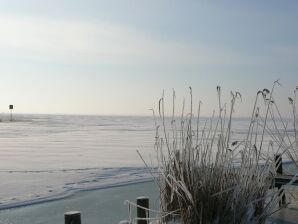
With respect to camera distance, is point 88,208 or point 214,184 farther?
point 88,208

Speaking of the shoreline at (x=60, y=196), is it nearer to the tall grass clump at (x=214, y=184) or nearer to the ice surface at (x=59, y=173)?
the ice surface at (x=59, y=173)

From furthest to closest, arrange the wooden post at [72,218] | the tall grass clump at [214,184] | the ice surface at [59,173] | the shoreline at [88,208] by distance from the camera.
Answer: the ice surface at [59,173]
the shoreline at [88,208]
the wooden post at [72,218]
the tall grass clump at [214,184]

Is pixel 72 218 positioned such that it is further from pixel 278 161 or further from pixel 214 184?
pixel 278 161

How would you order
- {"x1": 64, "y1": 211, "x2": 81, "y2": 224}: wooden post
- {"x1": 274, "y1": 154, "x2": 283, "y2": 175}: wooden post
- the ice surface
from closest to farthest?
{"x1": 64, "y1": 211, "x2": 81, "y2": 224}: wooden post
{"x1": 274, "y1": 154, "x2": 283, "y2": 175}: wooden post
the ice surface

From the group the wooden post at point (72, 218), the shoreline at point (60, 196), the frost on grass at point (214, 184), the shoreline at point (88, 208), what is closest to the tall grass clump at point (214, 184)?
the frost on grass at point (214, 184)

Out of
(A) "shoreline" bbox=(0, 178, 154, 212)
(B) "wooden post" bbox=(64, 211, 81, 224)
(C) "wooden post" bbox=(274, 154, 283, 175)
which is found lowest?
(A) "shoreline" bbox=(0, 178, 154, 212)

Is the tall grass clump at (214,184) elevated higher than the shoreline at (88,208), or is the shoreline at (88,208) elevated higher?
the tall grass clump at (214,184)

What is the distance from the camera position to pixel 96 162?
16141mm

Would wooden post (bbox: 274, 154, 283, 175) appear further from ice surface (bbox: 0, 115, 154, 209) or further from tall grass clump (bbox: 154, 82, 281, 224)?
ice surface (bbox: 0, 115, 154, 209)

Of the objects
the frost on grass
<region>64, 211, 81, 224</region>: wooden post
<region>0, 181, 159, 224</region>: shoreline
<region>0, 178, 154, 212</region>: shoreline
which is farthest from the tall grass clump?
<region>0, 178, 154, 212</region>: shoreline

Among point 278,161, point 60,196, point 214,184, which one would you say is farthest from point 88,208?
point 214,184

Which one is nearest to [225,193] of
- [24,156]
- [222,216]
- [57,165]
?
[222,216]

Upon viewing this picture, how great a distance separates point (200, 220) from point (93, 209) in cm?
473

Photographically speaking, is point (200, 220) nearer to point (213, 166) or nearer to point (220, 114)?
point (213, 166)
